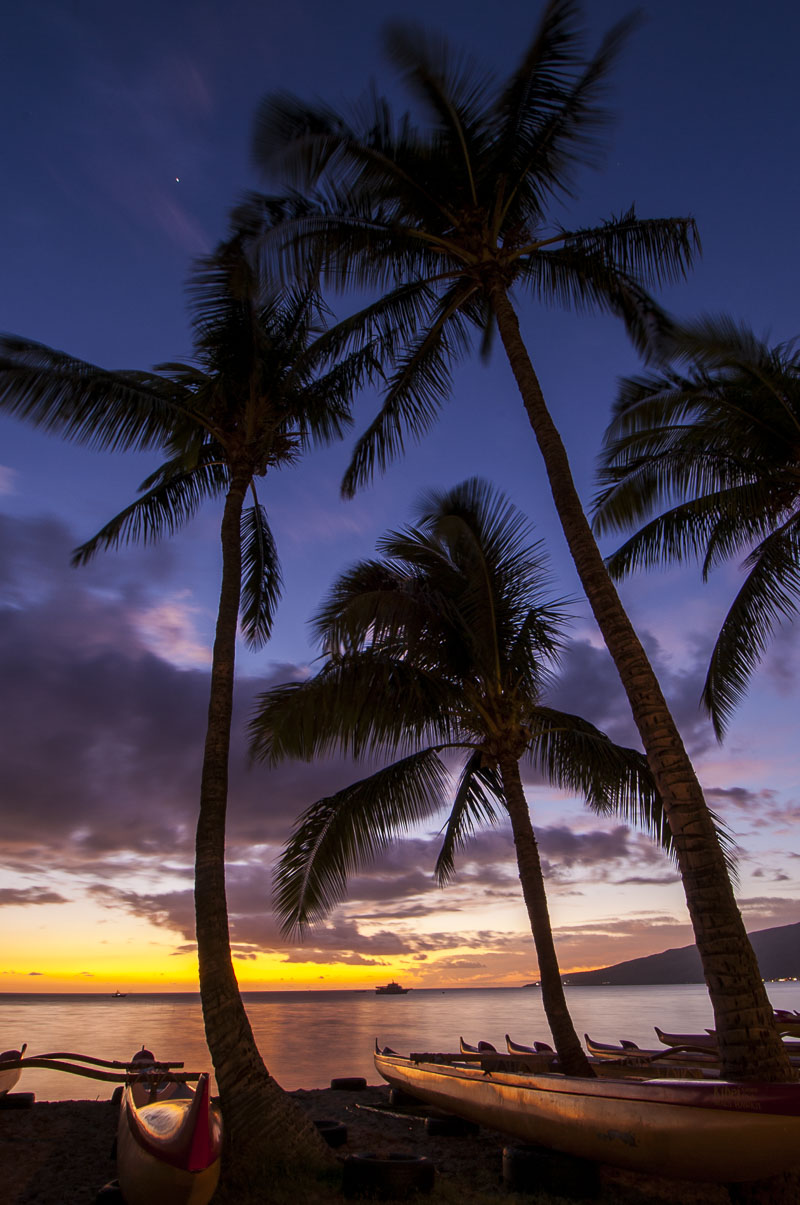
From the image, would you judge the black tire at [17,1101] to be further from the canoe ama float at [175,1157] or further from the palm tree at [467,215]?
the palm tree at [467,215]

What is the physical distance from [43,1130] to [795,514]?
12827 mm

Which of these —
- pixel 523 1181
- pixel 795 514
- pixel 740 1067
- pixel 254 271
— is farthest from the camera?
pixel 795 514

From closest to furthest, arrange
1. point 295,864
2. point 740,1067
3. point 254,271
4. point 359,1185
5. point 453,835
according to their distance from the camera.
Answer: point 740,1067
point 359,1185
point 254,271
point 295,864
point 453,835

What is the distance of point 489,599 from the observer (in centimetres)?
1134

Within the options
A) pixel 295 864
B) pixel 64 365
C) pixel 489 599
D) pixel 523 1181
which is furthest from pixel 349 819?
pixel 64 365

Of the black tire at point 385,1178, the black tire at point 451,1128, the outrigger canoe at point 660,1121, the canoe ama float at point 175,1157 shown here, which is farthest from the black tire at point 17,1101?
the outrigger canoe at point 660,1121

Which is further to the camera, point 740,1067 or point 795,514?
point 795,514

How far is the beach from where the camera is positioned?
6223 millimetres

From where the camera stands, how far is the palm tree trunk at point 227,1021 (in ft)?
20.9

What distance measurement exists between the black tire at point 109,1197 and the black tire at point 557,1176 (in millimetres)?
3130

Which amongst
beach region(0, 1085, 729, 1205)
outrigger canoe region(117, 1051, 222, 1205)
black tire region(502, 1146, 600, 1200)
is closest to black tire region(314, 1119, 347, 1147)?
beach region(0, 1085, 729, 1205)

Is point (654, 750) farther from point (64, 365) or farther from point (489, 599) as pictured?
point (64, 365)

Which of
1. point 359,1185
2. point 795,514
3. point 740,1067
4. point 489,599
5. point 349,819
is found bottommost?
point 359,1185

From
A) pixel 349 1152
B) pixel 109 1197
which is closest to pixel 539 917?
pixel 349 1152
